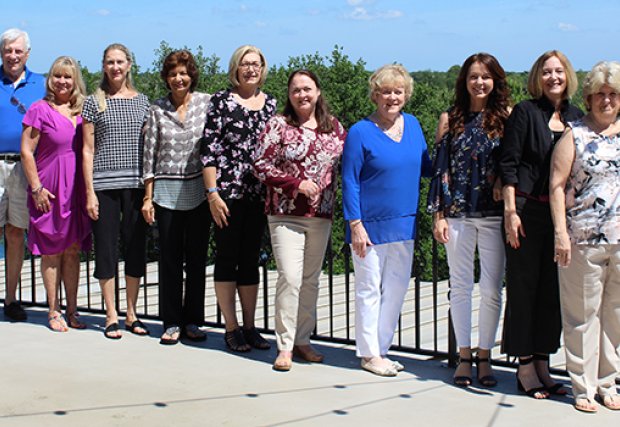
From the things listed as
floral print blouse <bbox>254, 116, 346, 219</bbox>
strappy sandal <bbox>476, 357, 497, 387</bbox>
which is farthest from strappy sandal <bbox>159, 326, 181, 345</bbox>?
Result: strappy sandal <bbox>476, 357, 497, 387</bbox>

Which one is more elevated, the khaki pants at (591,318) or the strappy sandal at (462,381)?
the khaki pants at (591,318)

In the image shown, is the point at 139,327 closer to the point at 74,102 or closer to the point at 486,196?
the point at 74,102

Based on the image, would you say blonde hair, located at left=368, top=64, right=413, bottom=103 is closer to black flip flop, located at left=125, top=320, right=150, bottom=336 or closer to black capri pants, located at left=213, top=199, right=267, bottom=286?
black capri pants, located at left=213, top=199, right=267, bottom=286

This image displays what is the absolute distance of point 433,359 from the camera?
4.64 metres

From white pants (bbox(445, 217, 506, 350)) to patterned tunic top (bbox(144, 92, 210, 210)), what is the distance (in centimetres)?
151

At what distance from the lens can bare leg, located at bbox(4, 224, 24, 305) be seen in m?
5.45

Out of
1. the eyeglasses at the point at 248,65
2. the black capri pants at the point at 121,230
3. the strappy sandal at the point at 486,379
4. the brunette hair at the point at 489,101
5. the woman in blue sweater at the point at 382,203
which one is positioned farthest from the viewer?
the black capri pants at the point at 121,230

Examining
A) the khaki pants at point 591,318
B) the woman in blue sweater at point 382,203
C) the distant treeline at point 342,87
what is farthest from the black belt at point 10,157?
the distant treeline at point 342,87

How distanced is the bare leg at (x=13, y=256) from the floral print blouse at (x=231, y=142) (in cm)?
164

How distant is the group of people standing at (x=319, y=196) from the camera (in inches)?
146

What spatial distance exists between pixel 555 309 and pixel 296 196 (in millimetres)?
1360

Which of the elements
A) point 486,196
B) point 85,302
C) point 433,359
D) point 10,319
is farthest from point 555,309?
point 85,302

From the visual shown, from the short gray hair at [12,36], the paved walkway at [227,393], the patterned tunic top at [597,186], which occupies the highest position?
the short gray hair at [12,36]

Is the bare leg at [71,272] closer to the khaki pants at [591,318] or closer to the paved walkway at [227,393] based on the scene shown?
the paved walkway at [227,393]
